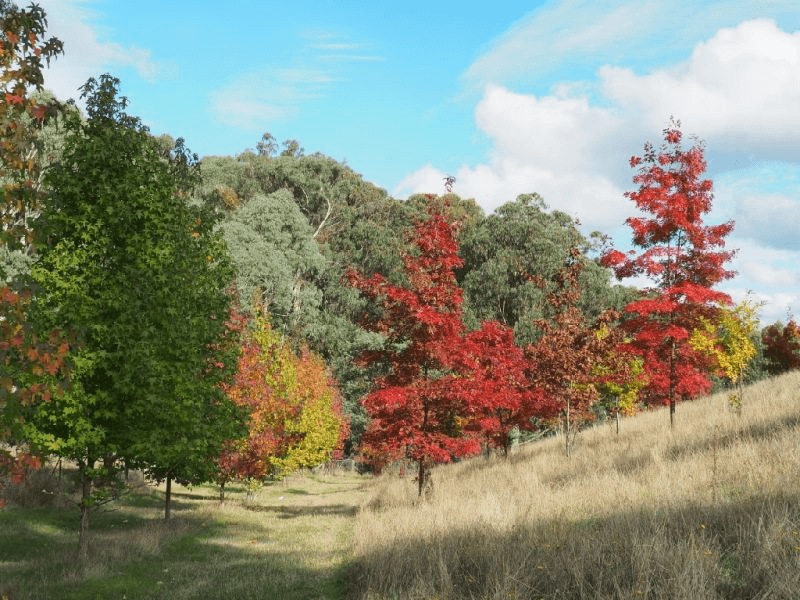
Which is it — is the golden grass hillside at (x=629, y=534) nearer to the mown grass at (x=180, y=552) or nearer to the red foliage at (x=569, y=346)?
the mown grass at (x=180, y=552)

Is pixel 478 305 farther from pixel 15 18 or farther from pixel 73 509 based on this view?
pixel 15 18

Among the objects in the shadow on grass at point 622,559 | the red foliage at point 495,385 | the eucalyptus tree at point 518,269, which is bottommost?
the shadow on grass at point 622,559

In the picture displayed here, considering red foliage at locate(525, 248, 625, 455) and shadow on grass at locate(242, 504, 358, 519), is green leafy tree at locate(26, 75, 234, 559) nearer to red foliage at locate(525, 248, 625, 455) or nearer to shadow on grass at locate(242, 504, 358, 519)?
shadow on grass at locate(242, 504, 358, 519)

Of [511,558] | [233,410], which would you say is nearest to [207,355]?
[233,410]

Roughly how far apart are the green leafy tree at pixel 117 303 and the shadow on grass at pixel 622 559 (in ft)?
19.1

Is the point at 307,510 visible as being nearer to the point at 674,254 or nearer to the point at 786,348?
the point at 674,254

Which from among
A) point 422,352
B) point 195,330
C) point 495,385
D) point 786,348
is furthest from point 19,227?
point 786,348

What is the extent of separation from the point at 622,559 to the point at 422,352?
10.1m

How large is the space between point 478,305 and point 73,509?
3072 centimetres

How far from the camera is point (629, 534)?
23.3 feet

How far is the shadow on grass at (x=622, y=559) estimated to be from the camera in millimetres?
5672

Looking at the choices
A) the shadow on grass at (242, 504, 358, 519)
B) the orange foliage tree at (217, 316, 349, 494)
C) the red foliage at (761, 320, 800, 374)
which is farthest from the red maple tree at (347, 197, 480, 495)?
the red foliage at (761, 320, 800, 374)

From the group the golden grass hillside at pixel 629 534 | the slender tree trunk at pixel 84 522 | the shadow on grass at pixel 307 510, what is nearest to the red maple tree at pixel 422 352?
the golden grass hillside at pixel 629 534

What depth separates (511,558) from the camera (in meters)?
7.51
